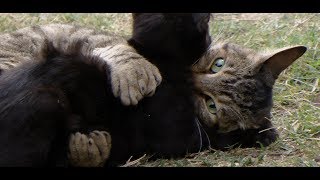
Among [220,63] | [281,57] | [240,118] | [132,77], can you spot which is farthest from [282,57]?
[132,77]

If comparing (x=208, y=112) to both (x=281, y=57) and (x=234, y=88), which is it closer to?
(x=234, y=88)

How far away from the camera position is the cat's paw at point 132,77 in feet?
9.06

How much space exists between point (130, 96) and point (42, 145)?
0.47 metres

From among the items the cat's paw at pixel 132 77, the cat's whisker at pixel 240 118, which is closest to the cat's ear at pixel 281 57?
the cat's whisker at pixel 240 118

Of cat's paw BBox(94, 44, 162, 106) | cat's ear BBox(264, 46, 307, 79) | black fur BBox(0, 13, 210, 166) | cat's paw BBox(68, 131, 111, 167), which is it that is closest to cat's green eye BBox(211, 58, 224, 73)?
black fur BBox(0, 13, 210, 166)

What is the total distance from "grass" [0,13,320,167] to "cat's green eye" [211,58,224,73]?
449mm

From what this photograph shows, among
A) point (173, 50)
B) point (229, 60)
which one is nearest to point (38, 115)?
point (173, 50)

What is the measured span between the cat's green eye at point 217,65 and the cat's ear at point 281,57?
24 centimetres

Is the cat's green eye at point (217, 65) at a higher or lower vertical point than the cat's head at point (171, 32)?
lower

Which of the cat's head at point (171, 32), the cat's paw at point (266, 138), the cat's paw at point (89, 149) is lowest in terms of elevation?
the cat's paw at point (266, 138)

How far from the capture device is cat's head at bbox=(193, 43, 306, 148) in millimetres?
3096

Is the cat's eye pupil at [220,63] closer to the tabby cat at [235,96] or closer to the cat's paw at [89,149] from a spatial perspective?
the tabby cat at [235,96]

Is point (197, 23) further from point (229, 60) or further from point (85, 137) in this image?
point (85, 137)

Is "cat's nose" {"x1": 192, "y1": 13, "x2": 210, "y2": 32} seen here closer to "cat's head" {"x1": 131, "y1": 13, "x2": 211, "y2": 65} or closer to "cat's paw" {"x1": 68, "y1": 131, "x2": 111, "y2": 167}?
"cat's head" {"x1": 131, "y1": 13, "x2": 211, "y2": 65}
